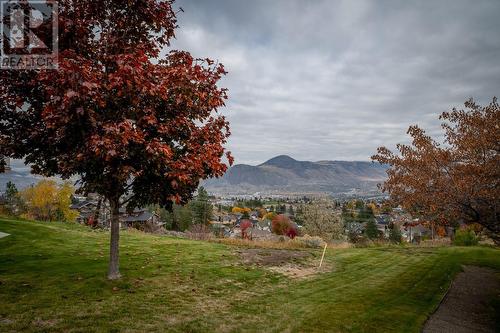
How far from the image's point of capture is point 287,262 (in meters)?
17.5

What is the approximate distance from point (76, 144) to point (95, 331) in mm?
4645

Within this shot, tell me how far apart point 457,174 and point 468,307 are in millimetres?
5101

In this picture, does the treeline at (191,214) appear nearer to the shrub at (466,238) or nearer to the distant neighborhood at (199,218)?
the distant neighborhood at (199,218)

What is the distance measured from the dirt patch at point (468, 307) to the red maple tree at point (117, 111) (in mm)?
8555

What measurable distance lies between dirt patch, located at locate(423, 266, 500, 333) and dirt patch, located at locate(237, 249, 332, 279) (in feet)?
18.3

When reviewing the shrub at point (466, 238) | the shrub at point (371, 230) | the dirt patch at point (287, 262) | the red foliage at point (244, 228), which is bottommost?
the shrub at point (371, 230)

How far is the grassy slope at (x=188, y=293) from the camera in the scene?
8.09 m

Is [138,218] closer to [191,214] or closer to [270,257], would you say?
[191,214]

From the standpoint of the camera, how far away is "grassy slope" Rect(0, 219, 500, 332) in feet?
26.6

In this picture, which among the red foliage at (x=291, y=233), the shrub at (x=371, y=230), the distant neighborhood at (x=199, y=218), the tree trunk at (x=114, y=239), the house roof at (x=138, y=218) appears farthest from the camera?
the shrub at (x=371, y=230)

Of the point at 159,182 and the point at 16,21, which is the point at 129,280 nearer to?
the point at 159,182

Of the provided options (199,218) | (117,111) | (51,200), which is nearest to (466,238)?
(117,111)

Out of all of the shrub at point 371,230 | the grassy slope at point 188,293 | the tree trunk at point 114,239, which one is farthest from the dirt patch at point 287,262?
the shrub at point 371,230

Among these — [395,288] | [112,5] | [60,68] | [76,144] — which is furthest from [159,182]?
[395,288]
